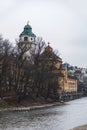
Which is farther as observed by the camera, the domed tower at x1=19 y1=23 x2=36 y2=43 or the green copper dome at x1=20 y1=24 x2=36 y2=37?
the green copper dome at x1=20 y1=24 x2=36 y2=37

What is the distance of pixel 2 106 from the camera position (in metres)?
82.9

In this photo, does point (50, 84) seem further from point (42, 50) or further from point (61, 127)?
point (61, 127)

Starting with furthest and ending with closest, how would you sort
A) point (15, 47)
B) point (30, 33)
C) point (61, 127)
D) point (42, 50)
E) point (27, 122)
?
point (30, 33) → point (42, 50) → point (15, 47) → point (27, 122) → point (61, 127)

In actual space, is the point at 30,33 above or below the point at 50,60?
above

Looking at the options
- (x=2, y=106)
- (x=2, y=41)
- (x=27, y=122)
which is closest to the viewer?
(x=27, y=122)

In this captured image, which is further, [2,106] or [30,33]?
[30,33]

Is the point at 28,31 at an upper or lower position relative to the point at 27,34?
upper

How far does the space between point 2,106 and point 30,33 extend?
277 ft

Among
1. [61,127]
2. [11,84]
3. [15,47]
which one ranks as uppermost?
[15,47]

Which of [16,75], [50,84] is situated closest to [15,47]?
[16,75]

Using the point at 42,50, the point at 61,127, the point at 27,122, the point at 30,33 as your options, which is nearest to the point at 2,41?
the point at 42,50

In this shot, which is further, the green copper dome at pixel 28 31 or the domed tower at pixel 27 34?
the green copper dome at pixel 28 31

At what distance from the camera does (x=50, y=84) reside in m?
114

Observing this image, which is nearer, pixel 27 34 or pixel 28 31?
pixel 27 34
